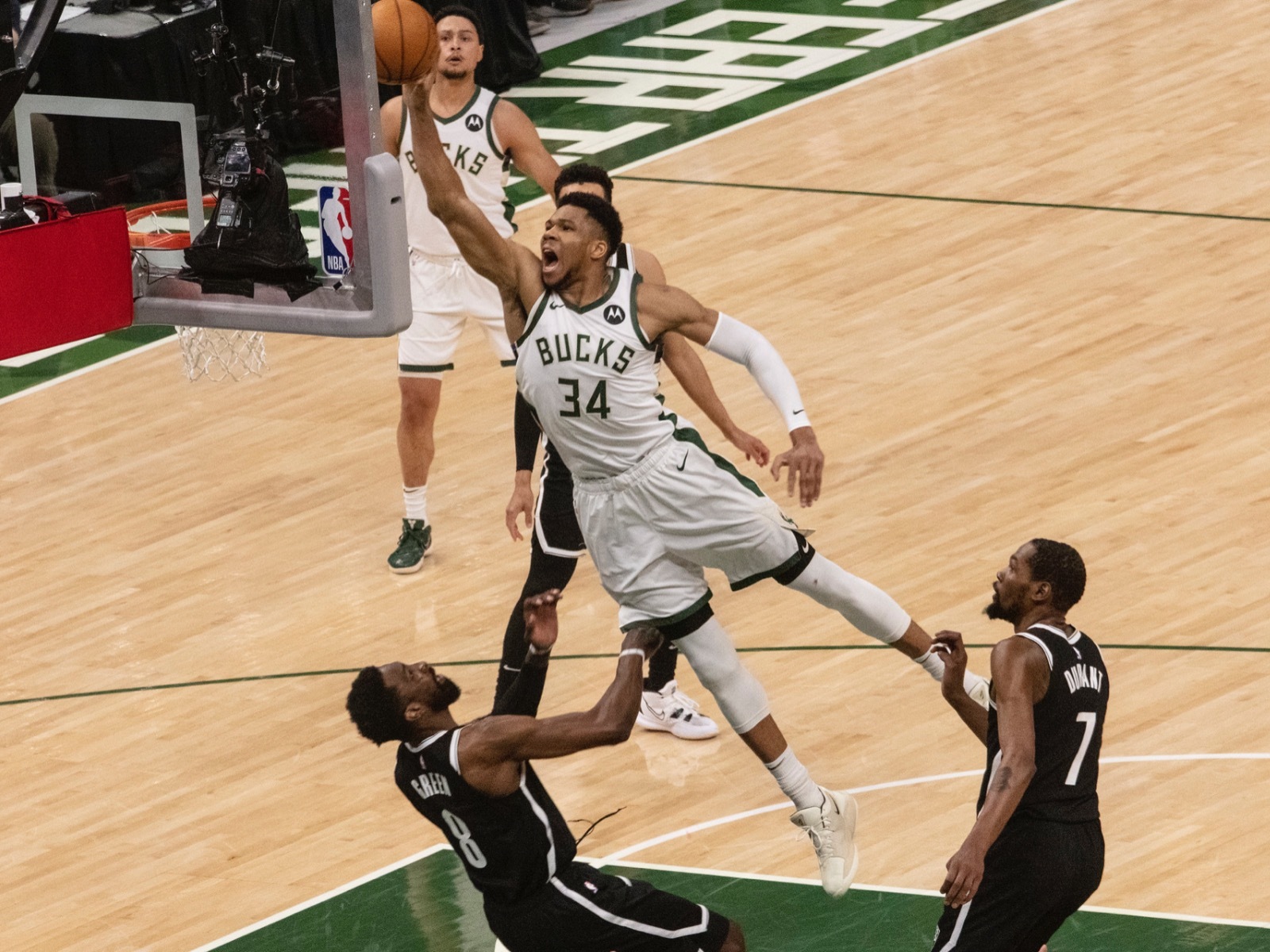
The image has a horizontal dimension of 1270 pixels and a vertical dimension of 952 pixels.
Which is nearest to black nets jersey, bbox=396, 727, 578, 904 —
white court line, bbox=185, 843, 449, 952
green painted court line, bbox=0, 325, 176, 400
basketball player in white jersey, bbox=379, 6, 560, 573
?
white court line, bbox=185, 843, 449, 952

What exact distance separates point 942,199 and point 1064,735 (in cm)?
781

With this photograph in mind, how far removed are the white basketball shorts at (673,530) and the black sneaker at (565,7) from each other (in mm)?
11565

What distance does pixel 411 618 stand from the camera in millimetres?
9008

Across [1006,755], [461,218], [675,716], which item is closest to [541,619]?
[1006,755]

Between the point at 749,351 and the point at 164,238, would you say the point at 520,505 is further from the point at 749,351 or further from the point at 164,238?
the point at 164,238

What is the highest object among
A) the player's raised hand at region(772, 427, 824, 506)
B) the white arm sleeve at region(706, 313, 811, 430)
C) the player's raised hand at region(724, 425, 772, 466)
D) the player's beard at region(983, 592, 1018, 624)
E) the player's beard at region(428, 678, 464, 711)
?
the white arm sleeve at region(706, 313, 811, 430)

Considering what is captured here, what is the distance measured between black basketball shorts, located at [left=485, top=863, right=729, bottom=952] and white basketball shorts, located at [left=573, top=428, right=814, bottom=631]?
3.39 ft

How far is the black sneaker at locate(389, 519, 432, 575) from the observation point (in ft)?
30.9

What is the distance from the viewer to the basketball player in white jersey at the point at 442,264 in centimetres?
923

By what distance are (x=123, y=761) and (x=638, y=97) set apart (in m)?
8.57

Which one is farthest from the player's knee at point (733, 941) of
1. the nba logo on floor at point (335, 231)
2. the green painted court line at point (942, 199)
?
the green painted court line at point (942, 199)

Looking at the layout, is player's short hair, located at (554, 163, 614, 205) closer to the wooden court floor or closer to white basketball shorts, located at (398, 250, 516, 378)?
the wooden court floor

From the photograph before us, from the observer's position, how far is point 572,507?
24.9 feet

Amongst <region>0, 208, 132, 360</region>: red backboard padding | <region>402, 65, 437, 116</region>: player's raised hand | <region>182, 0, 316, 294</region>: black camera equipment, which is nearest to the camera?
<region>0, 208, 132, 360</region>: red backboard padding
